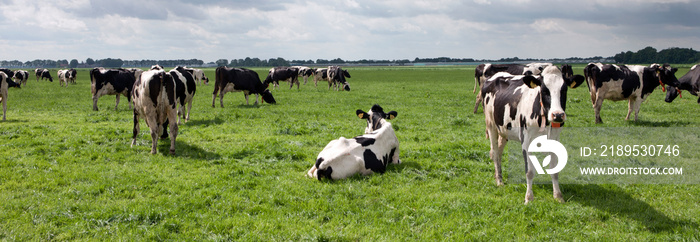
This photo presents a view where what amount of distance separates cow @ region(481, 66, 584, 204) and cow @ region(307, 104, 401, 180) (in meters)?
2.07

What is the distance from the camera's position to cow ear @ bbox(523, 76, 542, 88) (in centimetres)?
609

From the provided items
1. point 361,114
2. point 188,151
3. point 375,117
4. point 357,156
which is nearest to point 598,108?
point 375,117

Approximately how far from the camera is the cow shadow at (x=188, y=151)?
9.92m

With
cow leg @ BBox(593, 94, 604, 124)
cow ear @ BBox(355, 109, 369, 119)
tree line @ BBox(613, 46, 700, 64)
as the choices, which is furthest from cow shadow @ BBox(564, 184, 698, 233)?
tree line @ BBox(613, 46, 700, 64)

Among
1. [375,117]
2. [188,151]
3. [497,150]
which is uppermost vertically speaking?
[375,117]

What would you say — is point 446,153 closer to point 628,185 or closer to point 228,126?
point 628,185

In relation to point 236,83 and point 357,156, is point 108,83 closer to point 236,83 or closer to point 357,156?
point 236,83

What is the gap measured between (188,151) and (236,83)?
12335 millimetres

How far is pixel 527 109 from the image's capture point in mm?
6371

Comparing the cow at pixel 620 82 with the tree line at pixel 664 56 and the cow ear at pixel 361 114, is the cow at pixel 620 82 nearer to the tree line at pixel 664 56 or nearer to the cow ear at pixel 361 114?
the cow ear at pixel 361 114

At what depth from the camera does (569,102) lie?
22.2m

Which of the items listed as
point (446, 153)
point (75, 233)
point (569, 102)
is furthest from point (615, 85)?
point (75, 233)

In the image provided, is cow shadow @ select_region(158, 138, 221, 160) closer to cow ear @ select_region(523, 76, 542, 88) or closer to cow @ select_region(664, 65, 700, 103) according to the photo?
cow ear @ select_region(523, 76, 542, 88)

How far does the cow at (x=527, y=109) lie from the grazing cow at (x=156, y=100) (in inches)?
287
